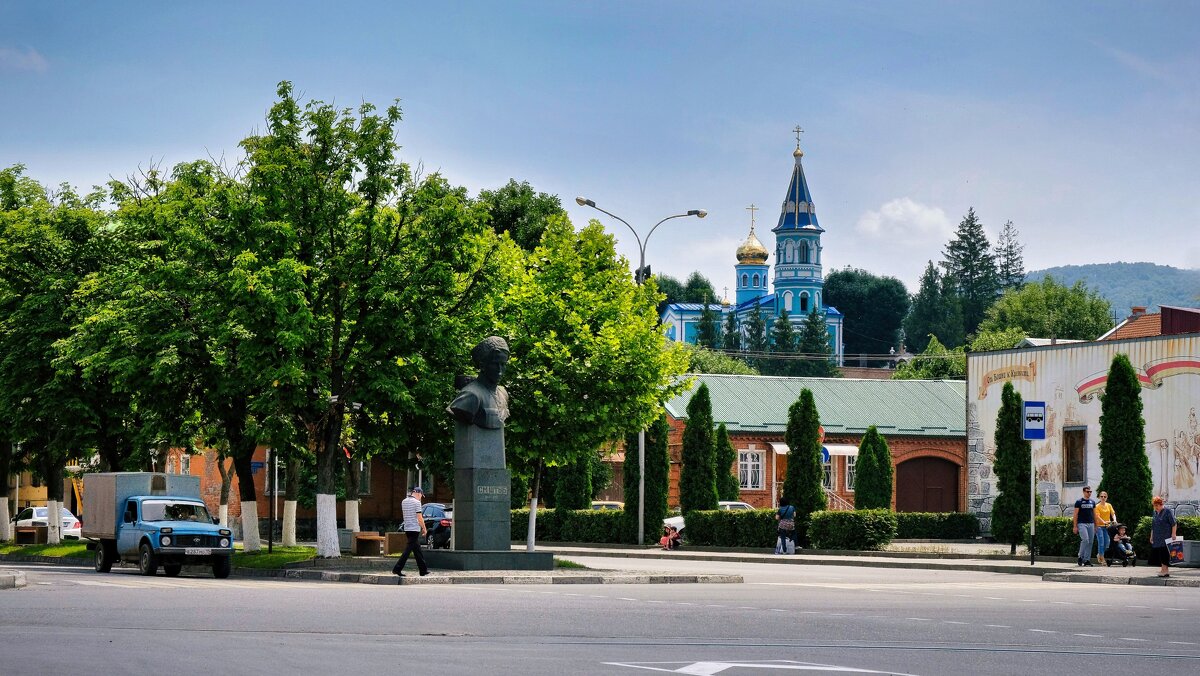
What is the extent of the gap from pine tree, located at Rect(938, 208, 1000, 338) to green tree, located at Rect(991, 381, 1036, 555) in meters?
120

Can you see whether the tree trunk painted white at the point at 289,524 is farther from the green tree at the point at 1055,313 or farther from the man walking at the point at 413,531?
the green tree at the point at 1055,313

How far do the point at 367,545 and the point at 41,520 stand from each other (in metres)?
31.7

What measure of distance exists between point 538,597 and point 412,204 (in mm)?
13478

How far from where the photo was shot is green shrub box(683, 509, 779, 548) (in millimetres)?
45438

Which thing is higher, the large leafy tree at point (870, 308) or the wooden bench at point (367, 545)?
the large leafy tree at point (870, 308)

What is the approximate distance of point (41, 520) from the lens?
6278 cm

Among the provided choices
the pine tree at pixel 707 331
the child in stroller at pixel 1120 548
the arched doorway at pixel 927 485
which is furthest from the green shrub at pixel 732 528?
the pine tree at pixel 707 331

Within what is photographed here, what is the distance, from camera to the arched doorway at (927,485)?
65.8 meters

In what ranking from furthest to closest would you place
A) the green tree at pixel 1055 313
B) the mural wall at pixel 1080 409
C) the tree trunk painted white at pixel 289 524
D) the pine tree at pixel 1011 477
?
the green tree at pixel 1055 313, the mural wall at pixel 1080 409, the pine tree at pixel 1011 477, the tree trunk painted white at pixel 289 524

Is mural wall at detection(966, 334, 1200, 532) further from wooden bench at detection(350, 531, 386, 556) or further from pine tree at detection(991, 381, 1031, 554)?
wooden bench at detection(350, 531, 386, 556)

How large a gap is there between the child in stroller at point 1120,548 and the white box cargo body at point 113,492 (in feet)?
69.3

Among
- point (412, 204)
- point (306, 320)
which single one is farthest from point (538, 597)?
point (412, 204)

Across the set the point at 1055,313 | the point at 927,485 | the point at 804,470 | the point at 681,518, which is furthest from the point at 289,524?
the point at 1055,313

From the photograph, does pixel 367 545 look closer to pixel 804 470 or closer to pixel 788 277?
pixel 804 470
